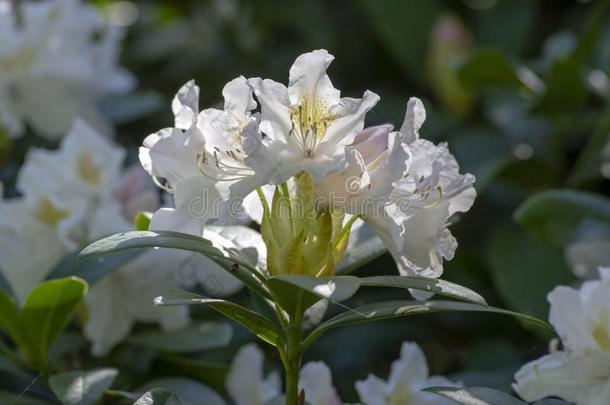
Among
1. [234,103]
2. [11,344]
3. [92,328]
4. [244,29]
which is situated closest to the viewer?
[234,103]

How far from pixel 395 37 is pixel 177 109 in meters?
1.37

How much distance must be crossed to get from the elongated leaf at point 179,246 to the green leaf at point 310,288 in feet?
0.10

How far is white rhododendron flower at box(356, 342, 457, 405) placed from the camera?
1211mm

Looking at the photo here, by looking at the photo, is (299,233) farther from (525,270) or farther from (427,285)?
(525,270)

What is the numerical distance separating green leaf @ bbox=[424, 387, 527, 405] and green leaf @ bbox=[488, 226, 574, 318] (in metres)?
0.55

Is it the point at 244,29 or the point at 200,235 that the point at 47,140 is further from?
the point at 200,235

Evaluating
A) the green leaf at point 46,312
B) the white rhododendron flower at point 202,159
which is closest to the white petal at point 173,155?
the white rhododendron flower at point 202,159

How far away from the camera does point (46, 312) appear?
1258mm

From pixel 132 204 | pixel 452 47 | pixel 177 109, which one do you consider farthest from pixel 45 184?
pixel 452 47

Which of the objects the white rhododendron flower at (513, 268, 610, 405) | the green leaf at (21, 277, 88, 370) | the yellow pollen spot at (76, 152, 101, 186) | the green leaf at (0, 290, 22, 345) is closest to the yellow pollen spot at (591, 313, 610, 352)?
the white rhododendron flower at (513, 268, 610, 405)

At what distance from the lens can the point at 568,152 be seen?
84.8 inches

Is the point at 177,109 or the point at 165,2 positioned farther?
the point at 165,2

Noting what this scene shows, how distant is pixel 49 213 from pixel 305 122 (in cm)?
60

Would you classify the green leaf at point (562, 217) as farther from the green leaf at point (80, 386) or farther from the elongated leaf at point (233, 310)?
the green leaf at point (80, 386)
